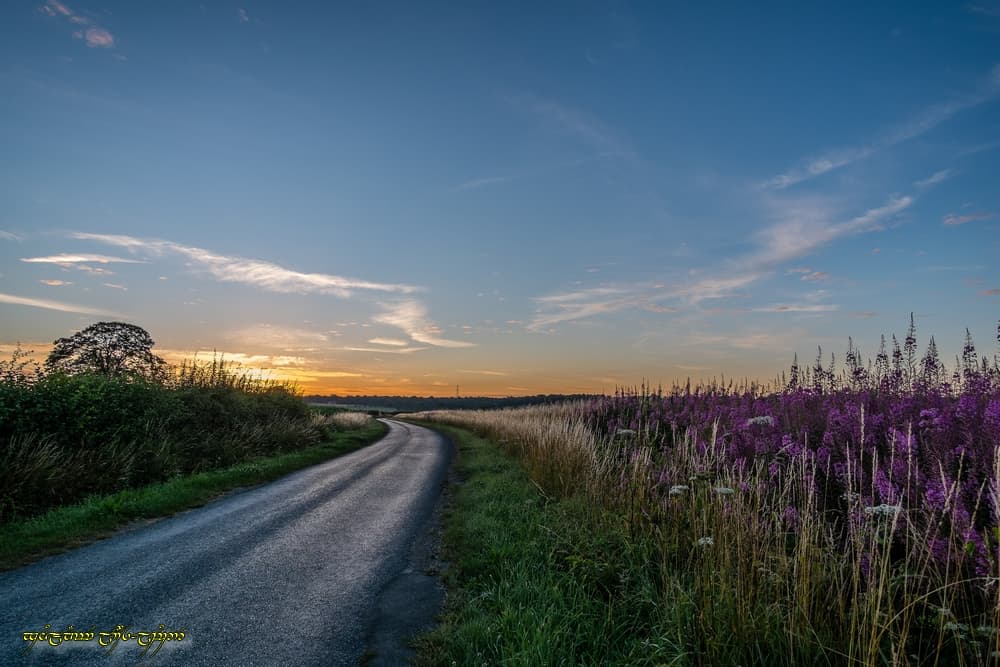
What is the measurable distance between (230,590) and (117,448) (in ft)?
37.8

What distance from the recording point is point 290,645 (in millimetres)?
5586

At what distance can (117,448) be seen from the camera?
1550cm

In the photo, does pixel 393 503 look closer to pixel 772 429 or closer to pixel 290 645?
pixel 290 645

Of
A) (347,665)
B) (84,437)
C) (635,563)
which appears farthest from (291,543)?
(84,437)

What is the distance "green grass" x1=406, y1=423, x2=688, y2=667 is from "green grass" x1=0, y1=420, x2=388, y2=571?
659 centimetres

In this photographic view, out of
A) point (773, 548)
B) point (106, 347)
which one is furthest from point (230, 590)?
point (106, 347)

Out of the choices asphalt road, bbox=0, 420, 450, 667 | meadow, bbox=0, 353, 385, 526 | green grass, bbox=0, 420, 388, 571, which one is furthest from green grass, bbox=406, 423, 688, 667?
meadow, bbox=0, 353, 385, 526

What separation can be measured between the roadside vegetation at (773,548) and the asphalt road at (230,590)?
3.72 feet

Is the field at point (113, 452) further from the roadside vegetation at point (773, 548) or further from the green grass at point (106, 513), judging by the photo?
the roadside vegetation at point (773, 548)

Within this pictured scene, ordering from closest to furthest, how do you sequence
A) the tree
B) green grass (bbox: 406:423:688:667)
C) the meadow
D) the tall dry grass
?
the tall dry grass
green grass (bbox: 406:423:688:667)
the meadow
the tree

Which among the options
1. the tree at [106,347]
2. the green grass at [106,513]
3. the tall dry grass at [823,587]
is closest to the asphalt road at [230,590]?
the green grass at [106,513]

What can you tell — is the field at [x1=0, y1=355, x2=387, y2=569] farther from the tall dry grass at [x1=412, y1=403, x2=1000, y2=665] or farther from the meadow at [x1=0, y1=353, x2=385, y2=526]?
the tall dry grass at [x1=412, y1=403, x2=1000, y2=665]

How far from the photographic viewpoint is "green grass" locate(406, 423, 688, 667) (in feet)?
16.4

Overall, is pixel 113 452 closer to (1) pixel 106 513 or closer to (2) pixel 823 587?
(1) pixel 106 513
